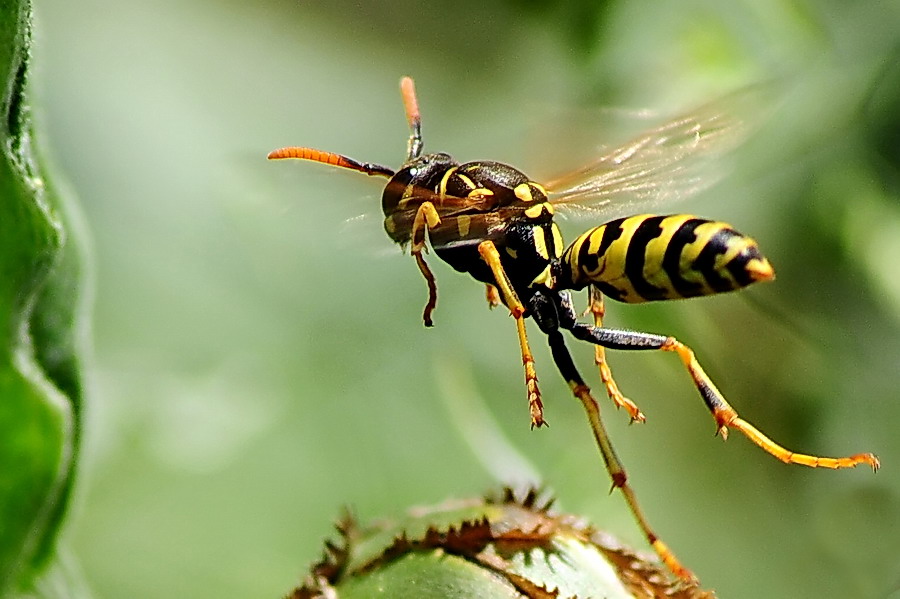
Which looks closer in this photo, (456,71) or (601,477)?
(601,477)

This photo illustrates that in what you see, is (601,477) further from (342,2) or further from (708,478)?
(342,2)

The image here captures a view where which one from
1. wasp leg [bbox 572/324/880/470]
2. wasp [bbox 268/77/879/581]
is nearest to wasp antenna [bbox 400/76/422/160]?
wasp [bbox 268/77/879/581]

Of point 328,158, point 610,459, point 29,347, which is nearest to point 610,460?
point 610,459

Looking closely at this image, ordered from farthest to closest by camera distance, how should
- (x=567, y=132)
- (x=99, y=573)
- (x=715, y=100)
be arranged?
(x=99, y=573) < (x=567, y=132) < (x=715, y=100)

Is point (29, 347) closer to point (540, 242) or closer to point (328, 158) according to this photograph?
point (328, 158)

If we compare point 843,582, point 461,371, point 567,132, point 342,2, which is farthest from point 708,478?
point 342,2

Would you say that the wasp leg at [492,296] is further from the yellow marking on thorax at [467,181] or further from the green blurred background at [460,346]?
the green blurred background at [460,346]
